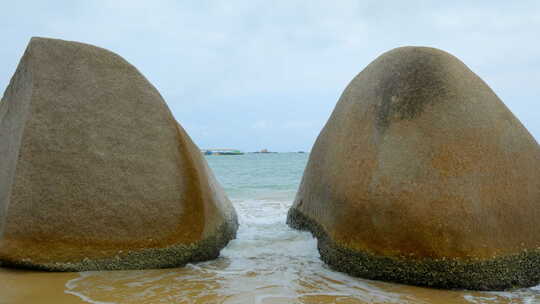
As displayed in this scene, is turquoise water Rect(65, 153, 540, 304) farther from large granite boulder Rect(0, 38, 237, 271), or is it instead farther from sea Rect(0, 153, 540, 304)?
large granite boulder Rect(0, 38, 237, 271)

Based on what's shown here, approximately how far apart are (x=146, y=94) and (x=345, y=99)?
178cm

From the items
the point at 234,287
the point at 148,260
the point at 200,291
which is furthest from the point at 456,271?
the point at 148,260

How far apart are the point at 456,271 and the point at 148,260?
2219mm

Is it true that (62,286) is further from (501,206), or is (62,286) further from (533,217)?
(533,217)

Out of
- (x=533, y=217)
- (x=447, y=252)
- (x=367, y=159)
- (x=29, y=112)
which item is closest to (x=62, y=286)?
(x=29, y=112)

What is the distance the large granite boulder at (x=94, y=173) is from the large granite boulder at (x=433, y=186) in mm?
1241

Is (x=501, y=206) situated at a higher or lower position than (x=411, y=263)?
higher

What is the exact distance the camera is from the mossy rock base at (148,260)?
→ 3.17 m

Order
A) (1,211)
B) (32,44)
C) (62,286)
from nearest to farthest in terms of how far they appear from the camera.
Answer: (62,286)
(1,211)
(32,44)

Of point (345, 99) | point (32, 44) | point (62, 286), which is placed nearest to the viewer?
point (62, 286)

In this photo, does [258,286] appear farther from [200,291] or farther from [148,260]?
[148,260]

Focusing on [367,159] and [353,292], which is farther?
[367,159]

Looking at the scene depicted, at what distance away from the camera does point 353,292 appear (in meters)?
2.93

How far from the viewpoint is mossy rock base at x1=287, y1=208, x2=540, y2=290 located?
297 centimetres
